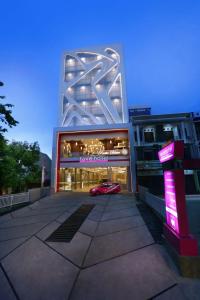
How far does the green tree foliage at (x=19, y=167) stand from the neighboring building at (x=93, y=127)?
3343 millimetres

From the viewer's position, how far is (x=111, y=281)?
366 centimetres

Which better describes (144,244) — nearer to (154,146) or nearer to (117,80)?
(154,146)

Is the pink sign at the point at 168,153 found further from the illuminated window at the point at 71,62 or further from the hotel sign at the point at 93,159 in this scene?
the illuminated window at the point at 71,62

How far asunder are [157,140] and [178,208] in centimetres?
2117

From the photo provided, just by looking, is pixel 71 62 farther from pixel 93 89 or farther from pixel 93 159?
pixel 93 159

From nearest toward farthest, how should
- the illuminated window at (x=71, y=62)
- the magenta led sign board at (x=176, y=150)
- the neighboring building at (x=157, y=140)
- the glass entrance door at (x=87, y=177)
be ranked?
the magenta led sign board at (x=176, y=150)
the neighboring building at (x=157, y=140)
the glass entrance door at (x=87, y=177)
the illuminated window at (x=71, y=62)

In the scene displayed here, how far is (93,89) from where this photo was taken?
2925 cm

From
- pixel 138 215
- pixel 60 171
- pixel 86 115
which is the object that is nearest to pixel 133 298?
pixel 138 215

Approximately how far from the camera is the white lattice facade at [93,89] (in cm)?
2800

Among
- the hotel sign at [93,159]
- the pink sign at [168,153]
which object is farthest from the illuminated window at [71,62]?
the pink sign at [168,153]

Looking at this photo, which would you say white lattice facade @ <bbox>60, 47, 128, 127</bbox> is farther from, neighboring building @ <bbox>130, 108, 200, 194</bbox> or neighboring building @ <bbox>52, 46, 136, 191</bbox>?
neighboring building @ <bbox>130, 108, 200, 194</bbox>

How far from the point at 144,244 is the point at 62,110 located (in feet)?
87.2

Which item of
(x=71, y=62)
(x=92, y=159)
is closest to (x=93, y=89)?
(x=71, y=62)

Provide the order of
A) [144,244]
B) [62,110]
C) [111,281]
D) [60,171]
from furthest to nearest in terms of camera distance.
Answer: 1. [62,110]
2. [60,171]
3. [144,244]
4. [111,281]
